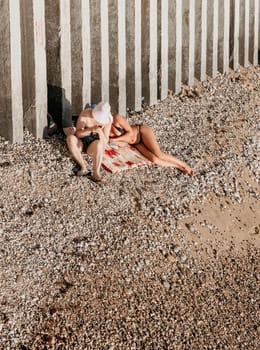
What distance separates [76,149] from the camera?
29.4 ft

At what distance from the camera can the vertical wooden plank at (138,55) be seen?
10602 millimetres

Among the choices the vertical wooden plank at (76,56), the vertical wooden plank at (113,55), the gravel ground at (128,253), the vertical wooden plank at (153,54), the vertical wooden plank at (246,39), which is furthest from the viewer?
the vertical wooden plank at (246,39)

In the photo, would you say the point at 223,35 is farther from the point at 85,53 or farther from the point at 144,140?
the point at 144,140

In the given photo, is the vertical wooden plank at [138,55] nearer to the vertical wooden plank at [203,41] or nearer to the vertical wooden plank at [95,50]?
A: the vertical wooden plank at [95,50]

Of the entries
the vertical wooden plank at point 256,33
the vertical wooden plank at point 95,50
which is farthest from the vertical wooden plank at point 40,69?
the vertical wooden plank at point 256,33

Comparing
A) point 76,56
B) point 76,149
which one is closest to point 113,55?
point 76,56

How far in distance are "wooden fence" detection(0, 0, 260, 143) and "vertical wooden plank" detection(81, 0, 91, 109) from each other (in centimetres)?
1

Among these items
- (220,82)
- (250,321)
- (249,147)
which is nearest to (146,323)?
(250,321)

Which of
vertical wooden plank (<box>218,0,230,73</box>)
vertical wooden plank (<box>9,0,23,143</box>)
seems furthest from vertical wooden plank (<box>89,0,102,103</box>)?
vertical wooden plank (<box>218,0,230,73</box>)

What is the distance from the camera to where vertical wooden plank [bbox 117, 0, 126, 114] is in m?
10.3

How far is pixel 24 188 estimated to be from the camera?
838cm

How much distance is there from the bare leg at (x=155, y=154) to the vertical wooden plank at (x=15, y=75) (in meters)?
1.41

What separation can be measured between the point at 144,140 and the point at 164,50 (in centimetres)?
215

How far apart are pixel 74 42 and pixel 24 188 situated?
7.48 ft
